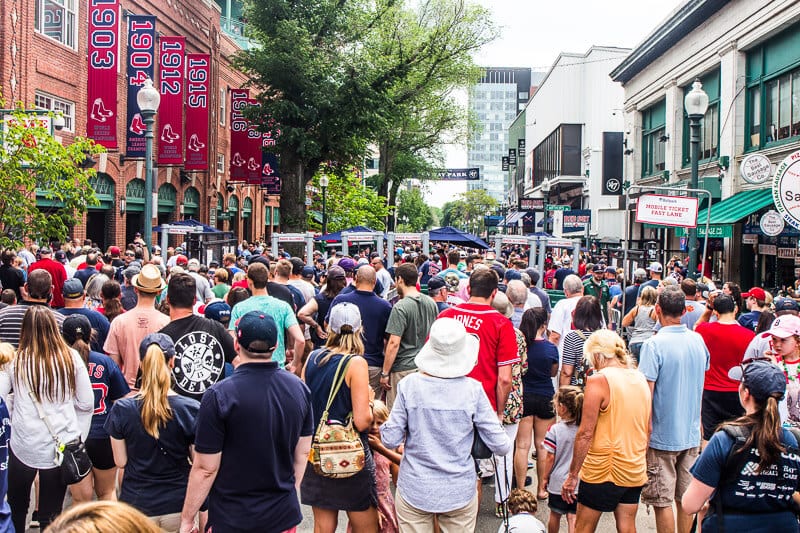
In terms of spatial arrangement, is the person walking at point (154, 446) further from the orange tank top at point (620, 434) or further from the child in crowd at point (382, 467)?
the orange tank top at point (620, 434)

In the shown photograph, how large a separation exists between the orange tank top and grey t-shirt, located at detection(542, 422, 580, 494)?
407mm

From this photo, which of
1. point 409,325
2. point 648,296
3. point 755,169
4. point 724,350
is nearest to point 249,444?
point 409,325

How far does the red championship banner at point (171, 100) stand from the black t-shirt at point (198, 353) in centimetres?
2219

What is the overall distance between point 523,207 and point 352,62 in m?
19.0

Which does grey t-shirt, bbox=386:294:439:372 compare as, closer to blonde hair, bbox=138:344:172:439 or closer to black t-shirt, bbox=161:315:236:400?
black t-shirt, bbox=161:315:236:400

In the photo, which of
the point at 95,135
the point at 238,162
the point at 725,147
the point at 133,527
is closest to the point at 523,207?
the point at 238,162

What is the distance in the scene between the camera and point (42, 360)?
5.16m

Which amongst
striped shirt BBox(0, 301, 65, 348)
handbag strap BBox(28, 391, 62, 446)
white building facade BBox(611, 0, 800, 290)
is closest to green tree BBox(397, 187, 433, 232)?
white building facade BBox(611, 0, 800, 290)

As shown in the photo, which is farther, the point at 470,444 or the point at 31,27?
the point at 31,27

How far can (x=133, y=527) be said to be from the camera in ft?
6.07

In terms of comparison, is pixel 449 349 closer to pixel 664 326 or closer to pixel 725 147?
pixel 664 326

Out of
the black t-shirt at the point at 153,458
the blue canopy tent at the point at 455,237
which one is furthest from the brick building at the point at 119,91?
the black t-shirt at the point at 153,458

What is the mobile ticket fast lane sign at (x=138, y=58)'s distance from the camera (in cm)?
2453

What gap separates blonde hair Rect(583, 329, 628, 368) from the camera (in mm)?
5297
